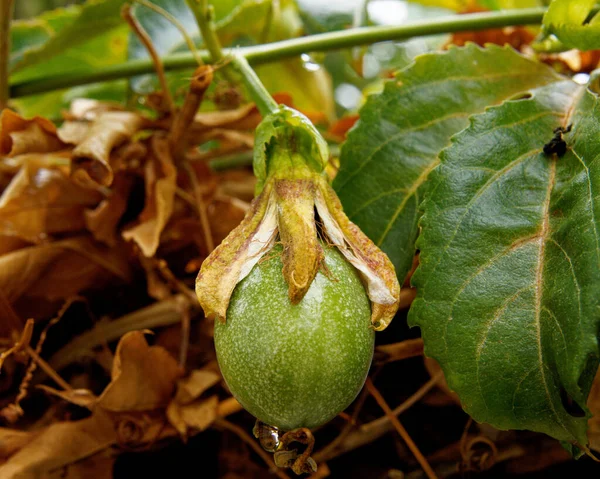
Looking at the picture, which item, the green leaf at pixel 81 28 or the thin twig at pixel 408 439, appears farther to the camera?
the green leaf at pixel 81 28

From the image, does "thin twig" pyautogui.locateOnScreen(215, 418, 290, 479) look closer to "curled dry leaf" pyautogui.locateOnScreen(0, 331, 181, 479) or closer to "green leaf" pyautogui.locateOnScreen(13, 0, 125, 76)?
"curled dry leaf" pyautogui.locateOnScreen(0, 331, 181, 479)

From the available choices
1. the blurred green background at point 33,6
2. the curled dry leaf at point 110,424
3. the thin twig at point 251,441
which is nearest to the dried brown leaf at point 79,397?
the curled dry leaf at point 110,424

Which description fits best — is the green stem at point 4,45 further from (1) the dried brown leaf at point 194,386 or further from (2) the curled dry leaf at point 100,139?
(1) the dried brown leaf at point 194,386

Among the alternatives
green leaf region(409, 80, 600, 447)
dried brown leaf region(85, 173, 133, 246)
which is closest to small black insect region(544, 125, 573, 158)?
green leaf region(409, 80, 600, 447)

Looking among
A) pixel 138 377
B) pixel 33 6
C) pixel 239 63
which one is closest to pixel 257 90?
pixel 239 63

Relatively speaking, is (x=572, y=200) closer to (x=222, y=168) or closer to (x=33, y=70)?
(x=222, y=168)

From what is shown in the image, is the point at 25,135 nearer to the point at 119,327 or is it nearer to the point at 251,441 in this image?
the point at 119,327

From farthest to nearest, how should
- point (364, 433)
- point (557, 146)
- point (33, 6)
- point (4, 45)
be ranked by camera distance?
point (33, 6), point (4, 45), point (364, 433), point (557, 146)
